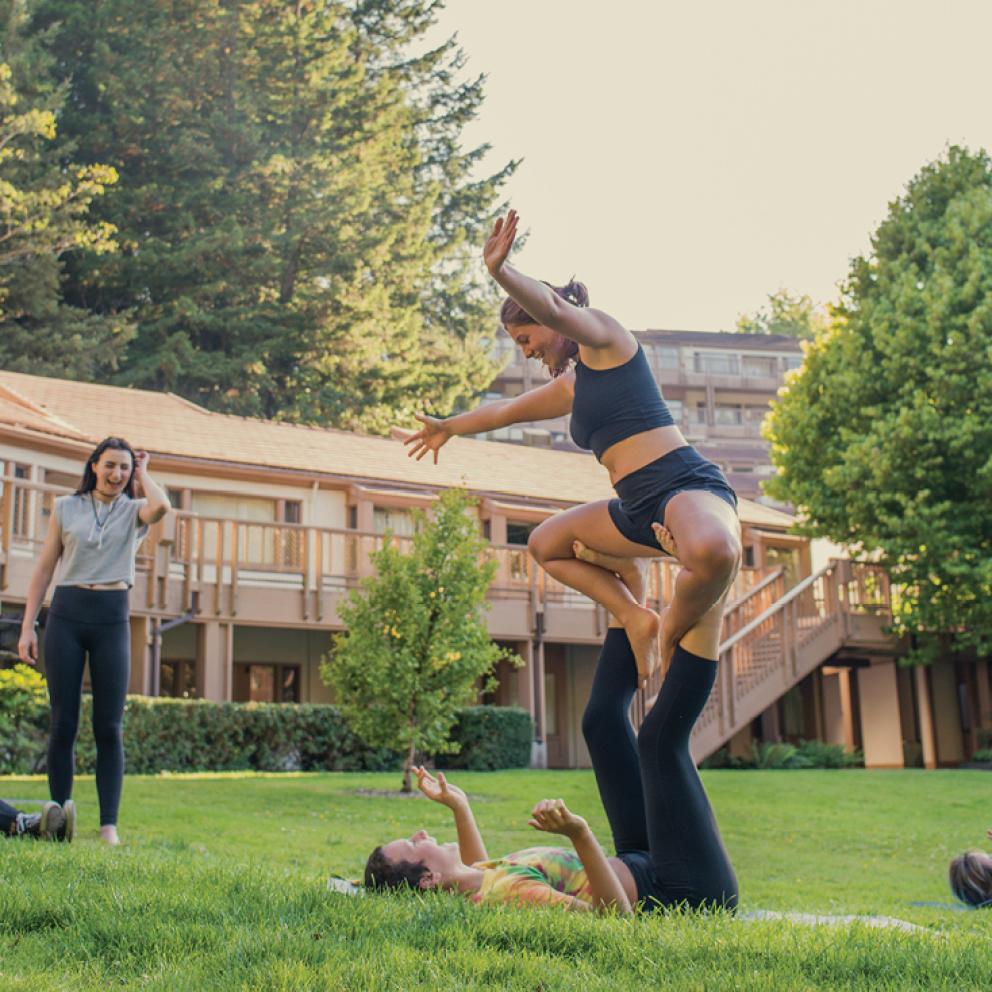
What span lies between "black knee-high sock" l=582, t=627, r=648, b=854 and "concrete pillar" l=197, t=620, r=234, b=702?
56.5 ft

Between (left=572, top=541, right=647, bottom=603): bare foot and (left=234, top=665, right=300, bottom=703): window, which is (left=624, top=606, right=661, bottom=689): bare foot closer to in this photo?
(left=572, top=541, right=647, bottom=603): bare foot

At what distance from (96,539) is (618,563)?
3172mm

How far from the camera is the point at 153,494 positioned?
7031 mm

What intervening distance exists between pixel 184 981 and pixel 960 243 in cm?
2328

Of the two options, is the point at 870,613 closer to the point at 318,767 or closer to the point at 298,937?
the point at 318,767

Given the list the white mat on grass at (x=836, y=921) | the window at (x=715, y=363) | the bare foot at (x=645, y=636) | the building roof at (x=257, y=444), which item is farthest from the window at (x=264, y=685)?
the window at (x=715, y=363)

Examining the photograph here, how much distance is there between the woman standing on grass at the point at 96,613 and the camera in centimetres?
674

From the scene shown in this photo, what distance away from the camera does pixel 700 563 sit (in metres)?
4.16

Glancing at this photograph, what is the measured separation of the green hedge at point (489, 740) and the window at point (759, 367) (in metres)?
53.9

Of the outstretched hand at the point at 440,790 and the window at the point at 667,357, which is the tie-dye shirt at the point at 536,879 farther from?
the window at the point at 667,357

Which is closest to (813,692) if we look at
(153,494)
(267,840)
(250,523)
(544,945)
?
(250,523)

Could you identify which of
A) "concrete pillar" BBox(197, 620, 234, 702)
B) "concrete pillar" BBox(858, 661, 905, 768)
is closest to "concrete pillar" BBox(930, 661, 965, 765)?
"concrete pillar" BBox(858, 661, 905, 768)

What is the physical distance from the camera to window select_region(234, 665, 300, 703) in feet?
83.5

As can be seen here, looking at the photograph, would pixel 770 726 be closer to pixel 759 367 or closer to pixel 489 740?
pixel 489 740
